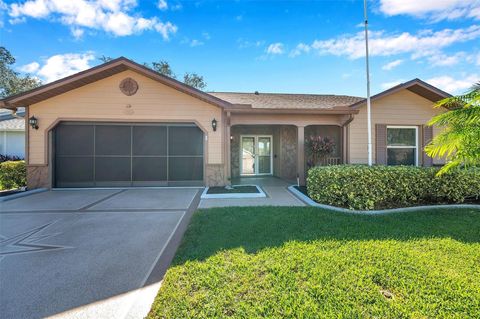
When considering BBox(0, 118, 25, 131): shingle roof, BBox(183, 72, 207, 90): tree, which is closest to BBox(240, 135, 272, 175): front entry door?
BBox(0, 118, 25, 131): shingle roof

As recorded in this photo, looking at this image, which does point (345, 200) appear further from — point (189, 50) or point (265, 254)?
point (189, 50)

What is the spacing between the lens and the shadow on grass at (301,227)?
11.2 ft

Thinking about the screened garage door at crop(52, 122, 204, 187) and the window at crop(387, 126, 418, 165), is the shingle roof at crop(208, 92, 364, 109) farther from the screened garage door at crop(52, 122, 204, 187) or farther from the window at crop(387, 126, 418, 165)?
the screened garage door at crop(52, 122, 204, 187)

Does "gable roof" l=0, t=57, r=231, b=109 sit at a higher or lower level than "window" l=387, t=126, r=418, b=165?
higher

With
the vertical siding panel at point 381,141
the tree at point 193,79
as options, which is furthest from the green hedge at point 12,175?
the tree at point 193,79

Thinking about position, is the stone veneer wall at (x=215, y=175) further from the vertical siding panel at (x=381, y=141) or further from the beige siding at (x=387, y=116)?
the vertical siding panel at (x=381, y=141)

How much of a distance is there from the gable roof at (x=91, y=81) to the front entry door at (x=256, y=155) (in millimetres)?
4319

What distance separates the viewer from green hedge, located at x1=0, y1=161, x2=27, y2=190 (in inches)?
320

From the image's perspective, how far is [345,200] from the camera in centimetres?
531

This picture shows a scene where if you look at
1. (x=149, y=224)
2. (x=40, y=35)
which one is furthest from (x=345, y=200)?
(x=40, y=35)

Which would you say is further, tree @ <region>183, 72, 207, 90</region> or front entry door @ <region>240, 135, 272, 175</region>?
tree @ <region>183, 72, 207, 90</region>

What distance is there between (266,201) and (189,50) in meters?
11.2

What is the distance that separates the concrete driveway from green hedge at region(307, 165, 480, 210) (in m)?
3.63

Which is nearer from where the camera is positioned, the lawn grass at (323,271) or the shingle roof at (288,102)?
the lawn grass at (323,271)
